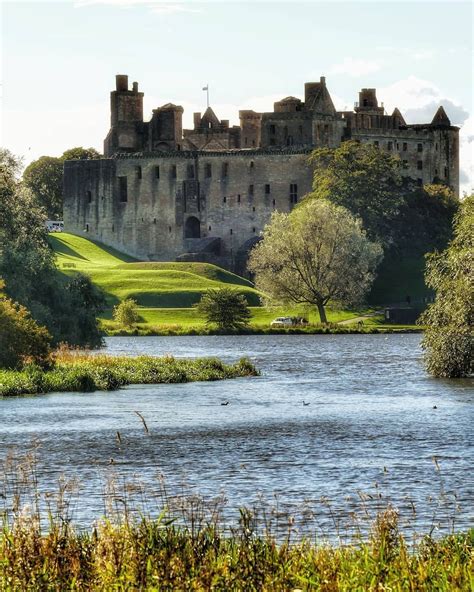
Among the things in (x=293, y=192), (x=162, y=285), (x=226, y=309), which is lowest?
(x=226, y=309)

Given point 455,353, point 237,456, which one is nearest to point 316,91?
point 455,353

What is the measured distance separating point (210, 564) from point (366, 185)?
114662mm

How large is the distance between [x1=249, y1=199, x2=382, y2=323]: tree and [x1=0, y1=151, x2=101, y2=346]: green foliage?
36.2 m

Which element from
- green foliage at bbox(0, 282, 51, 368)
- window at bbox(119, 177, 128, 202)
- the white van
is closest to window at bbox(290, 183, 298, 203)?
window at bbox(119, 177, 128, 202)

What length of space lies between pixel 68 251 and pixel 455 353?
103315mm

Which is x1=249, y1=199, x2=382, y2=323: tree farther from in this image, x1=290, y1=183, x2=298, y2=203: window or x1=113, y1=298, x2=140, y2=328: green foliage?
x1=290, y1=183, x2=298, y2=203: window

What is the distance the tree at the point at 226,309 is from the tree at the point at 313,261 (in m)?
2.57

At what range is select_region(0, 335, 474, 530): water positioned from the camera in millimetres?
25031

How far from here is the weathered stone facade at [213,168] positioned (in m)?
150

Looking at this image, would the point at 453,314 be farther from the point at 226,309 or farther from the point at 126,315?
the point at 126,315

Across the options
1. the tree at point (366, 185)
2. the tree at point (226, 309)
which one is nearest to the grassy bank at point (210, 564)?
the tree at point (226, 309)

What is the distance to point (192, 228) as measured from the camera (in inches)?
6161

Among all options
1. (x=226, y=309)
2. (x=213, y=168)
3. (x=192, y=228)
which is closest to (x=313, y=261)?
(x=226, y=309)

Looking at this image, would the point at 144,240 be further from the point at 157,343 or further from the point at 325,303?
the point at 157,343
